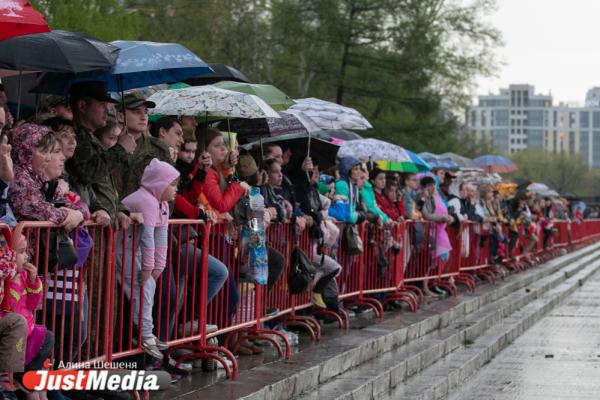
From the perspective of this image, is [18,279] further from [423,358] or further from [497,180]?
[497,180]

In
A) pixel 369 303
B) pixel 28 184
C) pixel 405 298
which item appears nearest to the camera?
pixel 28 184

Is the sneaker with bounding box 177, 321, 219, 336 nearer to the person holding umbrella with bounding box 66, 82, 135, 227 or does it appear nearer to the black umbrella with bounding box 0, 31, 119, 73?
the person holding umbrella with bounding box 66, 82, 135, 227

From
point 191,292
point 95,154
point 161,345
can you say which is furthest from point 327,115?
point 95,154

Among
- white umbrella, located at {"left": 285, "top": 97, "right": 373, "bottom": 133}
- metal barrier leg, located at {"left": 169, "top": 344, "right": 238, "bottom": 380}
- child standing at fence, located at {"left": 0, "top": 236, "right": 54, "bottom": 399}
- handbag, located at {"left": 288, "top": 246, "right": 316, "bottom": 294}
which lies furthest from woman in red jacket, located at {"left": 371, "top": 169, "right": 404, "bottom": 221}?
child standing at fence, located at {"left": 0, "top": 236, "right": 54, "bottom": 399}

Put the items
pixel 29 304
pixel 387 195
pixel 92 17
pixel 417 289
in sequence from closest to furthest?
pixel 29 304
pixel 387 195
pixel 417 289
pixel 92 17

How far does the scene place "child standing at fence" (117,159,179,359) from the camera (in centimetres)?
762

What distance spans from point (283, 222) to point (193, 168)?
70.6 inches

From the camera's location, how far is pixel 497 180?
24453mm

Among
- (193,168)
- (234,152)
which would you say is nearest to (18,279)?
(193,168)

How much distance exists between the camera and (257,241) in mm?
9484

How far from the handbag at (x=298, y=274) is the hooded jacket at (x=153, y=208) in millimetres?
3181

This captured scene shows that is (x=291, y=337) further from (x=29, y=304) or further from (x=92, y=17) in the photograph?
(x=92, y=17)

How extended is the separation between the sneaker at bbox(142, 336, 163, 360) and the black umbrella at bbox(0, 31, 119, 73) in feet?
5.94

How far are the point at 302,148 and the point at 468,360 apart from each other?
2.71 meters
